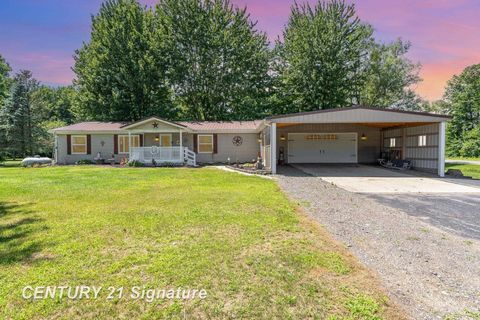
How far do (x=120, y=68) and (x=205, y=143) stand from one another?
12.0 meters

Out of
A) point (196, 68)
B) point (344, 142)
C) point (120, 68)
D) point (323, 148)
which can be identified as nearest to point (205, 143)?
point (323, 148)

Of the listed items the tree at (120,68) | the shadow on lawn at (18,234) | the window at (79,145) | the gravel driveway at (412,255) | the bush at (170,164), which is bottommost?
the gravel driveway at (412,255)

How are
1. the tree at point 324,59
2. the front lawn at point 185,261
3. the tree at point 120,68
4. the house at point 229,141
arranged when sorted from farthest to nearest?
the tree at point 324,59 < the tree at point 120,68 < the house at point 229,141 < the front lawn at point 185,261

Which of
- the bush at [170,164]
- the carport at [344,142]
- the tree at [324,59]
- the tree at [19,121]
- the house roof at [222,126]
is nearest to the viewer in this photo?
the carport at [344,142]

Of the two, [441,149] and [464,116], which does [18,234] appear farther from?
[464,116]

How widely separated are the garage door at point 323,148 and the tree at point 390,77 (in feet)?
42.4

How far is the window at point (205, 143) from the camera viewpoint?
19.1m

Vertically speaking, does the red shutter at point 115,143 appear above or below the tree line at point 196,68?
below

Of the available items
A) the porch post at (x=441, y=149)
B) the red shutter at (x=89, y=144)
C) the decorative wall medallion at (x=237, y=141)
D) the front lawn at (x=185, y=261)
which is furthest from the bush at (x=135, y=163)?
the porch post at (x=441, y=149)

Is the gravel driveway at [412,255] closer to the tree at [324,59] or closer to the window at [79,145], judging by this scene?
the window at [79,145]

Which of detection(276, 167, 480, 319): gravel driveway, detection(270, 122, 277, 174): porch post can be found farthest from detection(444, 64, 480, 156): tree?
detection(276, 167, 480, 319): gravel driveway

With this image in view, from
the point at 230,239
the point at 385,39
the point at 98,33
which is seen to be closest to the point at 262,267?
the point at 230,239

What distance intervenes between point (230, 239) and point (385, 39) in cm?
3450

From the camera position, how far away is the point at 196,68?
87.3ft
